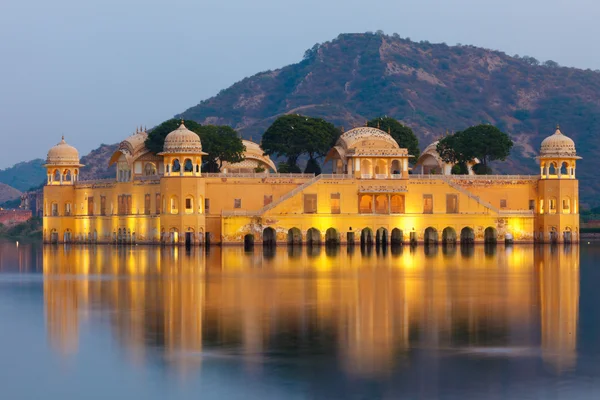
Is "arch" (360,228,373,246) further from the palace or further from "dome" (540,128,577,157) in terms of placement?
"dome" (540,128,577,157)

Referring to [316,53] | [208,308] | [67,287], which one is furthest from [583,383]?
[316,53]

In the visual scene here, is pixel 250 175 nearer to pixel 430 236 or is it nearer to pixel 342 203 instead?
pixel 342 203

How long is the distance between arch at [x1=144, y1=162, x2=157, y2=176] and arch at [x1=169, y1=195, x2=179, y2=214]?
9234mm

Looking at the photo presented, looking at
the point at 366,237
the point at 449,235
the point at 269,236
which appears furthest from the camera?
the point at 449,235

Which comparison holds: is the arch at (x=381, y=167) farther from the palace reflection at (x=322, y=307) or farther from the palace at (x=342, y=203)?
the palace reflection at (x=322, y=307)

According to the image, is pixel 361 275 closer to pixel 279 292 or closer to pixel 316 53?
pixel 279 292

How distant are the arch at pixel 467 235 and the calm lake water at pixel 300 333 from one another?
2500cm

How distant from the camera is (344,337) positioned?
2277 centimetres

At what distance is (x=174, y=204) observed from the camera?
209 feet

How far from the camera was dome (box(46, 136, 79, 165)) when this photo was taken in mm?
73812

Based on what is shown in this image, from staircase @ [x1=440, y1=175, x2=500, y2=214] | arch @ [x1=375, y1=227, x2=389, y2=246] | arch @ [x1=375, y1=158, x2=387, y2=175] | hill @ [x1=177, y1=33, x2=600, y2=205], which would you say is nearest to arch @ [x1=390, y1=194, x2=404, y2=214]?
arch @ [x1=375, y1=227, x2=389, y2=246]

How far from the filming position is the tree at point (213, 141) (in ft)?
235

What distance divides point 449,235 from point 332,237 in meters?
7.00

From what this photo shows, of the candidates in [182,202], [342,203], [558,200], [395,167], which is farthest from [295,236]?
[558,200]
